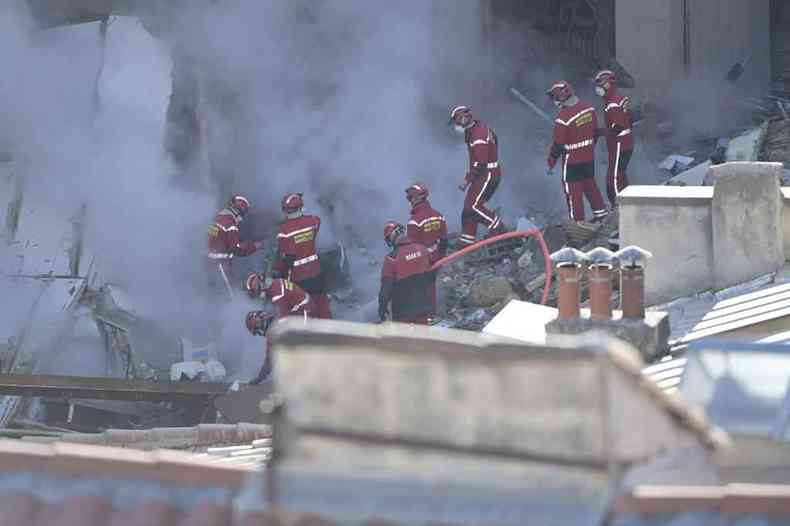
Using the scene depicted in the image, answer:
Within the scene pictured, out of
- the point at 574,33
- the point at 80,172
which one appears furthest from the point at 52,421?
the point at 574,33

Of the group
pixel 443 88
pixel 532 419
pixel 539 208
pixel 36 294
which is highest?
pixel 443 88

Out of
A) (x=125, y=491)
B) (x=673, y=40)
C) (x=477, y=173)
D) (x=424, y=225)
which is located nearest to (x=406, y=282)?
(x=424, y=225)

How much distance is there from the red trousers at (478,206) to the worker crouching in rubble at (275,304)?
2187mm

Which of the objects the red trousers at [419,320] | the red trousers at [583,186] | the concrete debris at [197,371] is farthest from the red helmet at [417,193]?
the concrete debris at [197,371]

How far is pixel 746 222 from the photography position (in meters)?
10.1

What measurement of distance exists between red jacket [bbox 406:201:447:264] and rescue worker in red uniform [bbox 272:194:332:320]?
864 millimetres

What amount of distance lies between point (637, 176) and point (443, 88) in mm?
2871

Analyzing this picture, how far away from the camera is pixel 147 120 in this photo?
61.5ft

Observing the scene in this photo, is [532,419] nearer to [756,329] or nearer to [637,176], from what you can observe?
[756,329]

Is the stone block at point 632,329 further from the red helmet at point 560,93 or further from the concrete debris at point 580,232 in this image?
the concrete debris at point 580,232

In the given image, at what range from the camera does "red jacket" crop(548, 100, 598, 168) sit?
622 inches

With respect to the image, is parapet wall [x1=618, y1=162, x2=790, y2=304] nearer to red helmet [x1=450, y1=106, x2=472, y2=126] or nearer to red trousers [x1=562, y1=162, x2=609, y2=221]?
red trousers [x1=562, y1=162, x2=609, y2=221]

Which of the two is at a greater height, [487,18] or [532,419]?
[487,18]

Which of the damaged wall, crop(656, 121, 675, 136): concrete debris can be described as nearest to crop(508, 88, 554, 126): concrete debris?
the damaged wall
